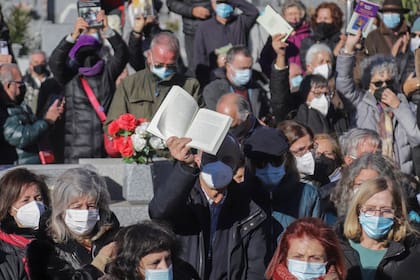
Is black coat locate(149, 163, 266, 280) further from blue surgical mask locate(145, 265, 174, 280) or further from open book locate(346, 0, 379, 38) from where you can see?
open book locate(346, 0, 379, 38)

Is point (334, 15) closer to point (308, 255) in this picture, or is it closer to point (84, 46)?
point (84, 46)

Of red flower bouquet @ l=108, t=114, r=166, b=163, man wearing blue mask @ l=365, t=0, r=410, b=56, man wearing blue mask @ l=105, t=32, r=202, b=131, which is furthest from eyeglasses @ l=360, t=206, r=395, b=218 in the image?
man wearing blue mask @ l=365, t=0, r=410, b=56

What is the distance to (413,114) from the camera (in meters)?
10.6

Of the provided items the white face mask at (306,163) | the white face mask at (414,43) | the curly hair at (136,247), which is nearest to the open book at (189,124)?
the curly hair at (136,247)

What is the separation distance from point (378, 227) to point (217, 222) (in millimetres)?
987

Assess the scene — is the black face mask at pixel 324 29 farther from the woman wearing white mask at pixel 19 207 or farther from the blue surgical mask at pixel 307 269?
the blue surgical mask at pixel 307 269

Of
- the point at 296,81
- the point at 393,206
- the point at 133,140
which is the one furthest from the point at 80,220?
the point at 296,81

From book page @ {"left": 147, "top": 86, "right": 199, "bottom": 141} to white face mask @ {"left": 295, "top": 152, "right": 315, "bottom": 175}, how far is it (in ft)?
6.05

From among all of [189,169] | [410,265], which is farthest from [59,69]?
[410,265]

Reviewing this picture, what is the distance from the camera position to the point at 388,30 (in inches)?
533

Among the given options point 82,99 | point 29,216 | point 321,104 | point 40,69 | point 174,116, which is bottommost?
point 40,69

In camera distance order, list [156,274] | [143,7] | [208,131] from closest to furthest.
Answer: [156,274] → [208,131] → [143,7]

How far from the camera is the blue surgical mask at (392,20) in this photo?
13555mm

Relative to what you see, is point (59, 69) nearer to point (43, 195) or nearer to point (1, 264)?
point (43, 195)
